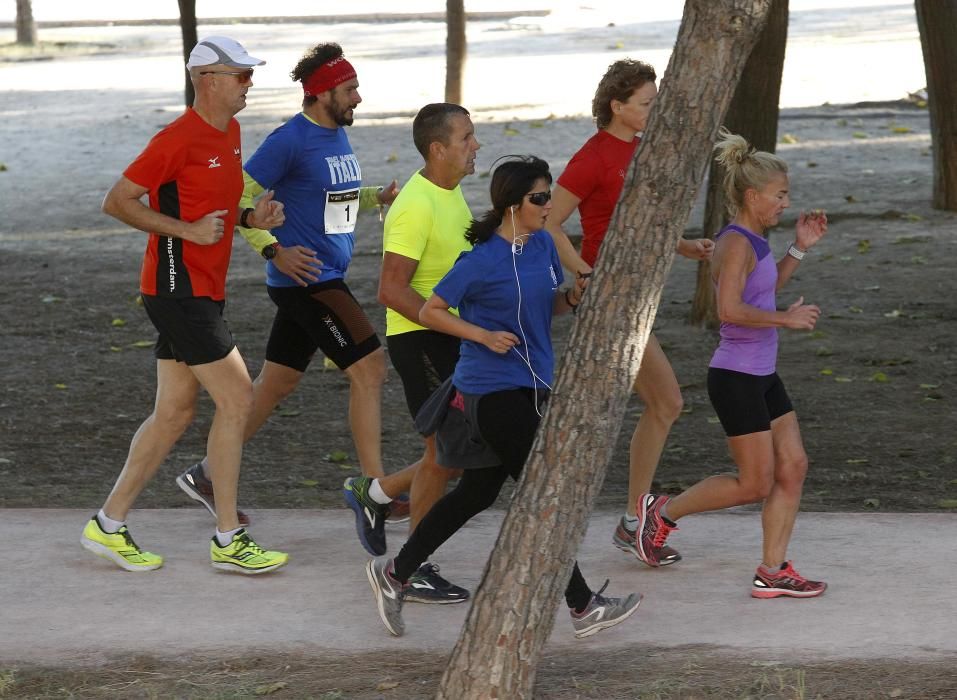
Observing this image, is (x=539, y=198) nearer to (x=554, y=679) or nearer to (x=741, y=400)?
(x=741, y=400)

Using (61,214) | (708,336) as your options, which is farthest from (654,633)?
(61,214)

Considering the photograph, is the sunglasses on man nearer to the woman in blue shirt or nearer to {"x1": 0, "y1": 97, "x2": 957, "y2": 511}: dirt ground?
the woman in blue shirt

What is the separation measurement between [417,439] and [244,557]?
270 cm

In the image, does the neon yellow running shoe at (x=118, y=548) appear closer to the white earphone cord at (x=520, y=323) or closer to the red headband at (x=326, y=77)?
the white earphone cord at (x=520, y=323)

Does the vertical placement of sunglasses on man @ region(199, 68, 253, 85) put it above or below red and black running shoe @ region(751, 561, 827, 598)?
above

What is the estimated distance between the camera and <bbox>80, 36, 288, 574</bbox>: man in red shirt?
5.67 meters

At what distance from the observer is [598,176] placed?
19.8 ft

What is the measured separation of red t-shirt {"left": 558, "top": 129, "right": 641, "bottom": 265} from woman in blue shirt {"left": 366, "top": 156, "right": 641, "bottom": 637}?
2.62 ft

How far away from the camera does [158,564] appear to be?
235 inches

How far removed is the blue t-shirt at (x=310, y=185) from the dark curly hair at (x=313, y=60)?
16 cm

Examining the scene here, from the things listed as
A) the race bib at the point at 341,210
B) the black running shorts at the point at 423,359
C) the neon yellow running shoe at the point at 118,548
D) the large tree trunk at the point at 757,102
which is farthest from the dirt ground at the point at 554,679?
the large tree trunk at the point at 757,102

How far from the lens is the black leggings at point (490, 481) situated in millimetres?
5066

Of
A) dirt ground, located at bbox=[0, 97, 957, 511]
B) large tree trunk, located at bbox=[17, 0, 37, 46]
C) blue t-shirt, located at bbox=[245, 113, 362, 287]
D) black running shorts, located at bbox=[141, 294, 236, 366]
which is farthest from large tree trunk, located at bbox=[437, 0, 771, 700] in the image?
large tree trunk, located at bbox=[17, 0, 37, 46]

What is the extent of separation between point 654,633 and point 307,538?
176 centimetres
